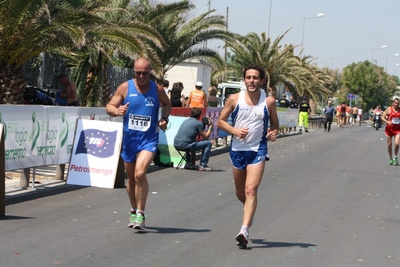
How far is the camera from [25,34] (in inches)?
637

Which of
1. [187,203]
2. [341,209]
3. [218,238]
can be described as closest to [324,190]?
[341,209]

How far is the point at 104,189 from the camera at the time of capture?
12.7m

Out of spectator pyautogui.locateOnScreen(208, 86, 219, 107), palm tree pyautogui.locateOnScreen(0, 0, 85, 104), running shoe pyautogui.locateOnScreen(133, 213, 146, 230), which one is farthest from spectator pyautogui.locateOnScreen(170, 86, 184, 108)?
running shoe pyautogui.locateOnScreen(133, 213, 146, 230)

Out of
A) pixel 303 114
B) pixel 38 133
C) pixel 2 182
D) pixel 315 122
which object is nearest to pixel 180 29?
pixel 303 114

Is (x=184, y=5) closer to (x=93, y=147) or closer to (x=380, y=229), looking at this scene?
(x=93, y=147)

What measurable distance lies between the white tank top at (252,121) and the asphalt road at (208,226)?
1087 mm

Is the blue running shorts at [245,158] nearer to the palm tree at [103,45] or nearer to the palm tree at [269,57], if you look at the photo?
the palm tree at [103,45]

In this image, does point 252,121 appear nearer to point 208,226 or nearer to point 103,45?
point 208,226

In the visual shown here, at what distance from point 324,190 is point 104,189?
410 centimetres

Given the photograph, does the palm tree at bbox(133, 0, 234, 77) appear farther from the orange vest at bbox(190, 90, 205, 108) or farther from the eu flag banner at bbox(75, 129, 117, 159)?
the eu flag banner at bbox(75, 129, 117, 159)

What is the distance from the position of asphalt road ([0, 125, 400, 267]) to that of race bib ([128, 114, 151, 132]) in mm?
1190

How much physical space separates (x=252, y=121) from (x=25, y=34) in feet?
30.3

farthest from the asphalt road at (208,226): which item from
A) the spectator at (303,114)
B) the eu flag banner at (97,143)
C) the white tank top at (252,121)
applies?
the spectator at (303,114)

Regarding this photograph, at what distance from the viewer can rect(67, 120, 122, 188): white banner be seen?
12.8 meters
